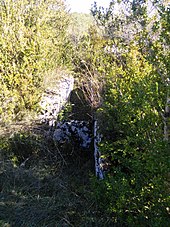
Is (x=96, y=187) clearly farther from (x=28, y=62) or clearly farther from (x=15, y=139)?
(x=28, y=62)

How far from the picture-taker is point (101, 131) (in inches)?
146

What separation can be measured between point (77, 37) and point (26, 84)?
189 inches

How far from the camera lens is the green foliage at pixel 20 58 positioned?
16.0 feet

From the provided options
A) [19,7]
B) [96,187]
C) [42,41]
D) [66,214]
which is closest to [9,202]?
[66,214]

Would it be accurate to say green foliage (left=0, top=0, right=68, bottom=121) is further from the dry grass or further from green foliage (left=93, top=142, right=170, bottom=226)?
green foliage (left=93, top=142, right=170, bottom=226)

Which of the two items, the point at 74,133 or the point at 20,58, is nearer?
the point at 74,133

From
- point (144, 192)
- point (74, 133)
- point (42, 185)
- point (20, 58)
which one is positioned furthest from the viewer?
point (20, 58)

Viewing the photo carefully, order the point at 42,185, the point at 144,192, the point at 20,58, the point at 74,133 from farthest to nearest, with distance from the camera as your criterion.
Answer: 1. the point at 20,58
2. the point at 74,133
3. the point at 42,185
4. the point at 144,192

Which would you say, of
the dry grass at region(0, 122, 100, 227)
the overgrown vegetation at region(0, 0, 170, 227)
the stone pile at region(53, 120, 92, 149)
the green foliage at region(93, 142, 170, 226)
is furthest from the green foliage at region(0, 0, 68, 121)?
the green foliage at region(93, 142, 170, 226)

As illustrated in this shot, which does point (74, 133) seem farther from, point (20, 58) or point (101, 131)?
point (20, 58)

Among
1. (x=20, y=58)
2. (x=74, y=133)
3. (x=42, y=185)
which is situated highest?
(x=20, y=58)

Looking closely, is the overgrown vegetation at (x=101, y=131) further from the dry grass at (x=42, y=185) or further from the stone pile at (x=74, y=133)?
the stone pile at (x=74, y=133)

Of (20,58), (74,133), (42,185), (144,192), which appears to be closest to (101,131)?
(74,133)

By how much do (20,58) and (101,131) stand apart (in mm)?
2424
